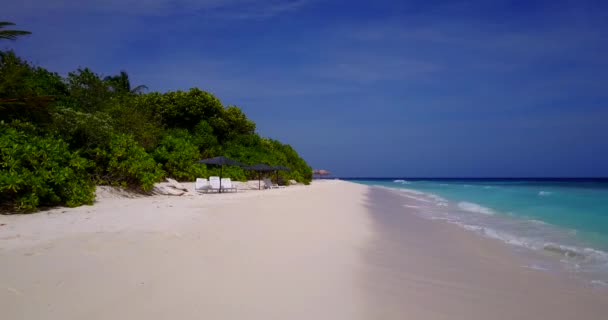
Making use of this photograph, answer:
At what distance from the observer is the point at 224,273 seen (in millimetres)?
3270

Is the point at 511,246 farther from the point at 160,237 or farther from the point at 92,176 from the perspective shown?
the point at 92,176

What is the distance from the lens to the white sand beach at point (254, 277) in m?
2.56

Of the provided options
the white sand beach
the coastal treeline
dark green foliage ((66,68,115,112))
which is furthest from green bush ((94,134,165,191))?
dark green foliage ((66,68,115,112))

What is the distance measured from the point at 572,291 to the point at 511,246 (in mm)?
2548

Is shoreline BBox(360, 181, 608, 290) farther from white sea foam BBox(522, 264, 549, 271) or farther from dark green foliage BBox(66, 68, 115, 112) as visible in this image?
dark green foliage BBox(66, 68, 115, 112)

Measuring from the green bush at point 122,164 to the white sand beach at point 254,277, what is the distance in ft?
16.2

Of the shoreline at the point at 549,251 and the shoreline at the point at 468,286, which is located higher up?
the shoreline at the point at 468,286

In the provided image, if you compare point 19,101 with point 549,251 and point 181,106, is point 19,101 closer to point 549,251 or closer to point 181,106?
point 549,251

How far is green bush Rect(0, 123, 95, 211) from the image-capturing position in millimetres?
6672

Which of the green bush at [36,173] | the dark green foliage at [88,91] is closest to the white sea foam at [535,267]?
the green bush at [36,173]

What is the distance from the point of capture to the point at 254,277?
10.5ft

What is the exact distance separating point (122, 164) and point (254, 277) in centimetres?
872

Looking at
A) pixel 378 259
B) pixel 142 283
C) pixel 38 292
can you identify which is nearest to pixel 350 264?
pixel 378 259

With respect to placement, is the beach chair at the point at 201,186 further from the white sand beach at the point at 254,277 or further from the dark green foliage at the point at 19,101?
the white sand beach at the point at 254,277
